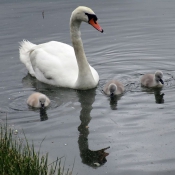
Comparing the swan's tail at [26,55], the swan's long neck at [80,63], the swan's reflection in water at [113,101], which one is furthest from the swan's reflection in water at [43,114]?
the swan's tail at [26,55]

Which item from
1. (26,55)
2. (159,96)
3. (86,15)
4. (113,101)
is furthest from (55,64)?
(159,96)

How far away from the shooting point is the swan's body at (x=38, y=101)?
29.3ft

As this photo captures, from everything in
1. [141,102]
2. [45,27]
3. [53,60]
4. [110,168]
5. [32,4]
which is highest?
[32,4]

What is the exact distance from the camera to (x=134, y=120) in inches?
324

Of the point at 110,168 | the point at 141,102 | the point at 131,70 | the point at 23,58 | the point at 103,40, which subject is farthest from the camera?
the point at 103,40

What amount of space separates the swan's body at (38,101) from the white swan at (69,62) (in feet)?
3.85

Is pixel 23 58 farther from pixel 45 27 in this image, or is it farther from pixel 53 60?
pixel 45 27

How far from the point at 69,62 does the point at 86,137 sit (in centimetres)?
329

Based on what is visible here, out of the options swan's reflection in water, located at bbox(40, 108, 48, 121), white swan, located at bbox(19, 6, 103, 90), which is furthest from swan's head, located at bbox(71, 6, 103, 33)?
swan's reflection in water, located at bbox(40, 108, 48, 121)

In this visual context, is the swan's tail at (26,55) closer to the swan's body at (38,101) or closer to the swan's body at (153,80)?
the swan's body at (38,101)

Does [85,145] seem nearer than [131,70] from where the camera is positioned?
Yes

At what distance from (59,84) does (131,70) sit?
5.76 ft

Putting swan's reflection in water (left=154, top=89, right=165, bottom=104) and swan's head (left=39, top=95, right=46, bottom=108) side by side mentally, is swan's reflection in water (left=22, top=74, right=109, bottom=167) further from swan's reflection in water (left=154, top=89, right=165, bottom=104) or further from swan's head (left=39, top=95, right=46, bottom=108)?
swan's reflection in water (left=154, top=89, right=165, bottom=104)

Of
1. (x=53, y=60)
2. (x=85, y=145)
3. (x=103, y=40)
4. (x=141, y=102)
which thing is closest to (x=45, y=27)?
(x=103, y=40)
